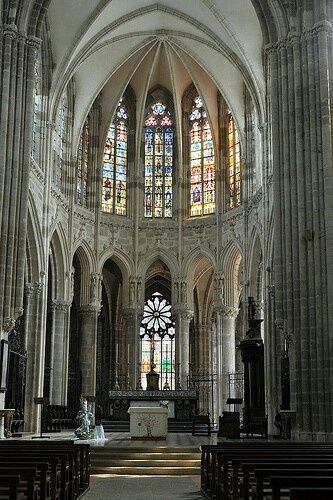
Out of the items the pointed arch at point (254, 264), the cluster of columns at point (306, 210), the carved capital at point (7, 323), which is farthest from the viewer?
the pointed arch at point (254, 264)

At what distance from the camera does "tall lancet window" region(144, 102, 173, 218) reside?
38.3 m

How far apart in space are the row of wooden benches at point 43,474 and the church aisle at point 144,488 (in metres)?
0.38

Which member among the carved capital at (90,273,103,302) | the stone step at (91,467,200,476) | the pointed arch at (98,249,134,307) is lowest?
the stone step at (91,467,200,476)

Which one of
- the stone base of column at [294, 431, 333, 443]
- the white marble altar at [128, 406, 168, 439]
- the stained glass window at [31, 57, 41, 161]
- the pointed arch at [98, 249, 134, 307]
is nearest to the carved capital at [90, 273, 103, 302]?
the pointed arch at [98, 249, 134, 307]

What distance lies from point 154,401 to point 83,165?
1277 cm

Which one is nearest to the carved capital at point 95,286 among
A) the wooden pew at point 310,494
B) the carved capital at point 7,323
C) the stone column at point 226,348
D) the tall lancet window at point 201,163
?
the tall lancet window at point 201,163

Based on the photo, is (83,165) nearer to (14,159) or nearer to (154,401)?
(154,401)

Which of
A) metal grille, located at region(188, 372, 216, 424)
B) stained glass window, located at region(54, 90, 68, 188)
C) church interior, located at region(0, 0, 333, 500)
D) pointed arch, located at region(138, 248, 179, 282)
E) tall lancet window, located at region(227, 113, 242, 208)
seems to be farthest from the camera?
metal grille, located at region(188, 372, 216, 424)

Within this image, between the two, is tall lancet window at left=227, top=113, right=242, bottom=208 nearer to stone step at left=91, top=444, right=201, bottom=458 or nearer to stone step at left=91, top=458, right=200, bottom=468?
stone step at left=91, top=444, right=201, bottom=458

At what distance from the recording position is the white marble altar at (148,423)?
22.5m

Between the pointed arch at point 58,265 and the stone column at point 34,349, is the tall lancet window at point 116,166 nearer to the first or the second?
the pointed arch at point 58,265

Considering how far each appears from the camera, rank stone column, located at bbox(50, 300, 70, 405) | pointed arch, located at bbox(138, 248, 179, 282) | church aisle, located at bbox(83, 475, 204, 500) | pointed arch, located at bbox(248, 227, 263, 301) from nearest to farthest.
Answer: church aisle, located at bbox(83, 475, 204, 500) → stone column, located at bbox(50, 300, 70, 405) → pointed arch, located at bbox(248, 227, 263, 301) → pointed arch, located at bbox(138, 248, 179, 282)

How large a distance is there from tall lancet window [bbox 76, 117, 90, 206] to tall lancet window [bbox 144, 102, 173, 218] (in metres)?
3.52

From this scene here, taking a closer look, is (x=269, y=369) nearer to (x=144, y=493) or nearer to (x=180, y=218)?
(x=180, y=218)
